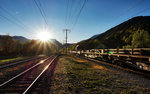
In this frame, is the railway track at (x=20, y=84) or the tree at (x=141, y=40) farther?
the tree at (x=141, y=40)

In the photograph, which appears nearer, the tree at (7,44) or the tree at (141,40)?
the tree at (7,44)

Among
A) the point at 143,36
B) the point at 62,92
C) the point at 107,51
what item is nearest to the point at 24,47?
the point at 107,51

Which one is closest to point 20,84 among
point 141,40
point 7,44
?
point 7,44

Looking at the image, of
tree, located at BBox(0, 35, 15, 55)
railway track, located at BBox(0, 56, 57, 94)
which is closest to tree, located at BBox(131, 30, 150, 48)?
railway track, located at BBox(0, 56, 57, 94)

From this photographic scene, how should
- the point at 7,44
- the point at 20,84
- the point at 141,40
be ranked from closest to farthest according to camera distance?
the point at 20,84, the point at 7,44, the point at 141,40

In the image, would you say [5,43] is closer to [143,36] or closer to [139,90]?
[139,90]

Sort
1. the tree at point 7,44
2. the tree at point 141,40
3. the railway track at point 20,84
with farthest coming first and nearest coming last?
the tree at point 141,40, the tree at point 7,44, the railway track at point 20,84

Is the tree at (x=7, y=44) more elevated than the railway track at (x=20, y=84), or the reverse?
the tree at (x=7, y=44)

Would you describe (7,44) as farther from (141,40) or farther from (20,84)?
(141,40)

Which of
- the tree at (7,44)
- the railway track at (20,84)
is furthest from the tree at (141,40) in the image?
the tree at (7,44)

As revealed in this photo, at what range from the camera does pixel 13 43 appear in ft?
166

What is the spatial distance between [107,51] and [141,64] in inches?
234

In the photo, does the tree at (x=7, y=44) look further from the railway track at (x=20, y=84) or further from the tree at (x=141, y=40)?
the tree at (x=141, y=40)

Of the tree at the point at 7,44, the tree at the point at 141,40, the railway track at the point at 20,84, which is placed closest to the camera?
the railway track at the point at 20,84
